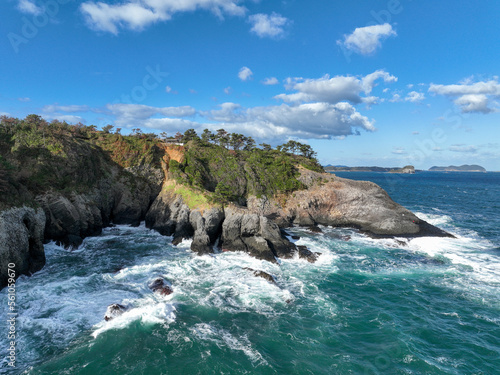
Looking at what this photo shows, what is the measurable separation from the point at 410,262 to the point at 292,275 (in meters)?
18.8

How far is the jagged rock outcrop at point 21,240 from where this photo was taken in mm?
24703

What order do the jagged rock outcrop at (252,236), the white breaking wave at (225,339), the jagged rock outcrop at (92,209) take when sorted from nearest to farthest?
the white breaking wave at (225,339) → the jagged rock outcrop at (92,209) → the jagged rock outcrop at (252,236)

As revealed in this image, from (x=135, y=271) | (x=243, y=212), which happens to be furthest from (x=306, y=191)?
(x=135, y=271)

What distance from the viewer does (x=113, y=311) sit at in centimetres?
2225

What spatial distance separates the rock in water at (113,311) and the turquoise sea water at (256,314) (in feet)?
2.03

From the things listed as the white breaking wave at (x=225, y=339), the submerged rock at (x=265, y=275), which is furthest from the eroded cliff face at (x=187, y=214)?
the white breaking wave at (x=225, y=339)

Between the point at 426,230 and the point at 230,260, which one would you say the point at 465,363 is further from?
the point at 426,230

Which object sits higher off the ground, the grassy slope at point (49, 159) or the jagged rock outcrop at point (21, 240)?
the grassy slope at point (49, 159)

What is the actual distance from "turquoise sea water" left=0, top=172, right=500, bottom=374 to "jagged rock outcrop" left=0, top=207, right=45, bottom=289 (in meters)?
1.71

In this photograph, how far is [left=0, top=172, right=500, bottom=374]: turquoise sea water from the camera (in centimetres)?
1795

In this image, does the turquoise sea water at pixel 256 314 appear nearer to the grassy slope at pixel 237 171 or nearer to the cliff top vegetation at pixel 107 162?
the cliff top vegetation at pixel 107 162

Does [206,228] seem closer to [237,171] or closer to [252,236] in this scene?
[252,236]

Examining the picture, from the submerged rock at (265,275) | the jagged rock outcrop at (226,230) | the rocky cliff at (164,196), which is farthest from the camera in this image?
the jagged rock outcrop at (226,230)

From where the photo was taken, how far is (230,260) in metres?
34.9
